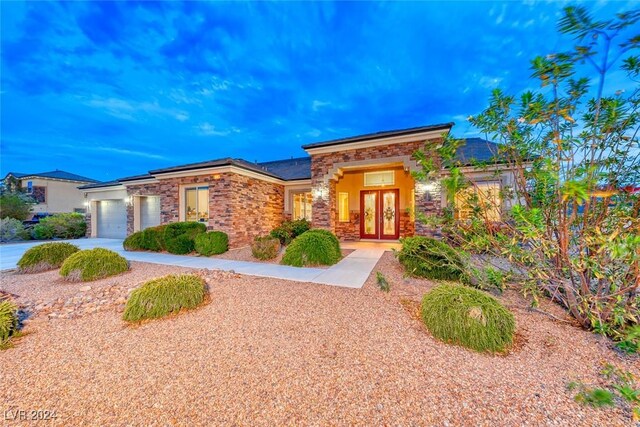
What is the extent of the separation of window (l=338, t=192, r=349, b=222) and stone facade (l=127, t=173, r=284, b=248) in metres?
3.55

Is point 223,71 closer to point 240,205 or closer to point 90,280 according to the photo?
point 240,205

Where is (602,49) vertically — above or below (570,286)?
above

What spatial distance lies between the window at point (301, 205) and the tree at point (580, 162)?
10.4 meters

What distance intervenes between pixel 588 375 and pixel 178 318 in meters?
4.92

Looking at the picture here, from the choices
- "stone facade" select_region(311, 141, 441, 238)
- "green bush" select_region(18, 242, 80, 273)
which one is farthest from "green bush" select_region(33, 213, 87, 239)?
"stone facade" select_region(311, 141, 441, 238)

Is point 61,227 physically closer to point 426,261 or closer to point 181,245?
point 181,245

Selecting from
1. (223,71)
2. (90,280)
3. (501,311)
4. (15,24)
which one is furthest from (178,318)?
(223,71)

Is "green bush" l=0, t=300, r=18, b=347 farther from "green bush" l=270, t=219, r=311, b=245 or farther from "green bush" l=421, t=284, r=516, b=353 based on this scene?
"green bush" l=270, t=219, r=311, b=245

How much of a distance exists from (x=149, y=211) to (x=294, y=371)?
1423cm

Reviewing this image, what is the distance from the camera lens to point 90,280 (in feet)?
17.6

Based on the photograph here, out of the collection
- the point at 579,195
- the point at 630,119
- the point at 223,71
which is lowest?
the point at 579,195

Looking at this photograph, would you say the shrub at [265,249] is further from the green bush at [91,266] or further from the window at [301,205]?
the window at [301,205]

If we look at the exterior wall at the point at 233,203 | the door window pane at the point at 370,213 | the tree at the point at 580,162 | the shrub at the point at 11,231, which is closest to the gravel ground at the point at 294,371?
the tree at the point at 580,162

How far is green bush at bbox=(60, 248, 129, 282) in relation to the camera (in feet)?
17.3
